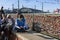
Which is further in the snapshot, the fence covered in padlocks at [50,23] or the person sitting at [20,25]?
the person sitting at [20,25]

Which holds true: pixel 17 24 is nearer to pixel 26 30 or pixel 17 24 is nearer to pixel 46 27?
pixel 26 30

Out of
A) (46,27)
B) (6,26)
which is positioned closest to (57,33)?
(46,27)

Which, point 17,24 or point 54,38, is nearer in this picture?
point 54,38

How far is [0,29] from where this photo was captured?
10750 mm

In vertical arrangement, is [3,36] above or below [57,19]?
below

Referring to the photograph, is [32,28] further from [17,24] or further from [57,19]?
[57,19]

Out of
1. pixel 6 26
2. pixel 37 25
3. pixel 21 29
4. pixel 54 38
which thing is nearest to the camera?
pixel 54 38

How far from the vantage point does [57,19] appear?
9.43 m

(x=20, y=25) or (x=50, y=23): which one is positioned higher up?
(x=50, y=23)

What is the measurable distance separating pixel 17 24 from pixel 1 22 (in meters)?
0.96

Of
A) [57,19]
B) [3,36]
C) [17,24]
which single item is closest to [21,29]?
[17,24]

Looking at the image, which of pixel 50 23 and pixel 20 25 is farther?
pixel 20 25

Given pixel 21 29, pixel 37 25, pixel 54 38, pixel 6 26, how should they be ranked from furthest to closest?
pixel 37 25 < pixel 21 29 < pixel 6 26 < pixel 54 38

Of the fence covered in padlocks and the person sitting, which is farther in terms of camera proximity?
the person sitting
